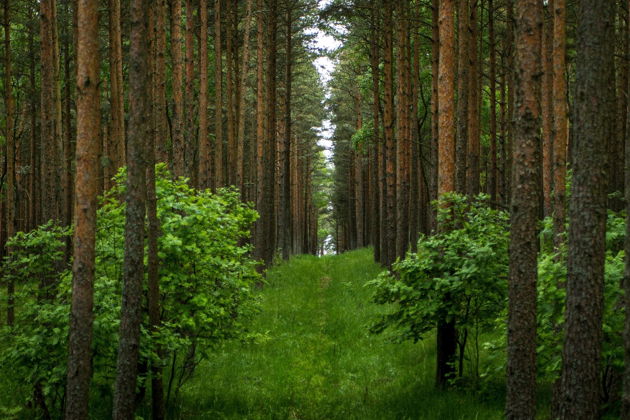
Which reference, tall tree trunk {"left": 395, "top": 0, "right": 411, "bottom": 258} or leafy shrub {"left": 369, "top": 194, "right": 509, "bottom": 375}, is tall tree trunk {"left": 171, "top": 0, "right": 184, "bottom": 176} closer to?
leafy shrub {"left": 369, "top": 194, "right": 509, "bottom": 375}

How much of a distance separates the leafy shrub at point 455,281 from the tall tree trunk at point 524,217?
181 centimetres

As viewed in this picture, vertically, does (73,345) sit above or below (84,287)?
below

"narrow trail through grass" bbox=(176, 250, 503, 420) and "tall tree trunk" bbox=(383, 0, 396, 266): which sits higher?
"tall tree trunk" bbox=(383, 0, 396, 266)

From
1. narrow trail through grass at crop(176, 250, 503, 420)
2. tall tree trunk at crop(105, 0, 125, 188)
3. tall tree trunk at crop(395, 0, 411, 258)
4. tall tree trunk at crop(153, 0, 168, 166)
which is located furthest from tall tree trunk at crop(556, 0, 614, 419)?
tall tree trunk at crop(395, 0, 411, 258)

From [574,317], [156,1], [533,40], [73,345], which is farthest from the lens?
[156,1]

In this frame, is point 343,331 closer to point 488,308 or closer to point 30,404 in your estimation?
point 488,308

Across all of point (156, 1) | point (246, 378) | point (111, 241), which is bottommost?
point (246, 378)

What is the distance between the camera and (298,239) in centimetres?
5341

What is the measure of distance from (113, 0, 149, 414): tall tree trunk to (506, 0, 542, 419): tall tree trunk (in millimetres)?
4386

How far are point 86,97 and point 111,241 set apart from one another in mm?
2496

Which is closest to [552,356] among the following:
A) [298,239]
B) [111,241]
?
[111,241]

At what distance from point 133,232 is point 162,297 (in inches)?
66.0

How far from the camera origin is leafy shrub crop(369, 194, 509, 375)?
8172 millimetres

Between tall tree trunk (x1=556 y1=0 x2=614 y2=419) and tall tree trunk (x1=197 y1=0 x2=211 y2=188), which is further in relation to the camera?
tall tree trunk (x1=197 y1=0 x2=211 y2=188)
